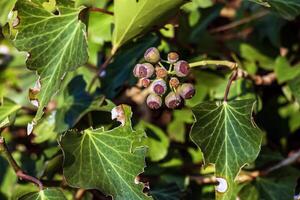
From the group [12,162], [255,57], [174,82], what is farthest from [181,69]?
[255,57]

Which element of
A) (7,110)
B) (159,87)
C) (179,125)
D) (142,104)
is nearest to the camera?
(159,87)

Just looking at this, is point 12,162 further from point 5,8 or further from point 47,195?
point 5,8

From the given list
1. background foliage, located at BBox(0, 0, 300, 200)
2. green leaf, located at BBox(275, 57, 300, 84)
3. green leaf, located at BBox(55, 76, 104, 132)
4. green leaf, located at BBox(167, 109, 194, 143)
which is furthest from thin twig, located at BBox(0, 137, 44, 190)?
green leaf, located at BBox(275, 57, 300, 84)

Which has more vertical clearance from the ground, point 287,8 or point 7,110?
point 287,8

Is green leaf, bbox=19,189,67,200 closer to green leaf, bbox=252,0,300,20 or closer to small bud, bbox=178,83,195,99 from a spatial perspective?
small bud, bbox=178,83,195,99

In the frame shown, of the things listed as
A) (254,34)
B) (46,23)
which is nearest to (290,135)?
(254,34)

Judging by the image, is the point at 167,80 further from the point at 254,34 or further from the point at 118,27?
the point at 254,34
